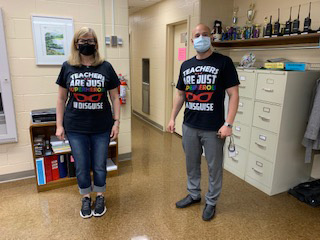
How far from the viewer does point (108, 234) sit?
1923mm

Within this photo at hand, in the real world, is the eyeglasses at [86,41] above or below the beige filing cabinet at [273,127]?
above

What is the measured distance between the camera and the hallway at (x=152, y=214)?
194cm

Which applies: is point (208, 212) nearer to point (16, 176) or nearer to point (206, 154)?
point (206, 154)

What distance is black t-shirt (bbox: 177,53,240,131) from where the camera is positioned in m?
1.80

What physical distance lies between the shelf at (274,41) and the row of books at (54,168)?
252 cm

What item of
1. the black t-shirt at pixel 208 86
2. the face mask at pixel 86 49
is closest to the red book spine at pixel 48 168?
the face mask at pixel 86 49

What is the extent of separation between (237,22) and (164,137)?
2.15 m

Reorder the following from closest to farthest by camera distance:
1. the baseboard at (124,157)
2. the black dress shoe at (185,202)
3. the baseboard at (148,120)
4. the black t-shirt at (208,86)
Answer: the black t-shirt at (208,86)
the black dress shoe at (185,202)
the baseboard at (124,157)
the baseboard at (148,120)

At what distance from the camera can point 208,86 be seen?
5.97 feet

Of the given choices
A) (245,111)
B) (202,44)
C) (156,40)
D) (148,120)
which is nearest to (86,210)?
(202,44)

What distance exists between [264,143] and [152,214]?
1.33 meters

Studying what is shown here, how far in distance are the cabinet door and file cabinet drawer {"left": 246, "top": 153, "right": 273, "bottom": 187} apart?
255cm

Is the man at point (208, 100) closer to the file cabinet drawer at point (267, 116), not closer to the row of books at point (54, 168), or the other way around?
the file cabinet drawer at point (267, 116)

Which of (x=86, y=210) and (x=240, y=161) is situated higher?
(x=240, y=161)
